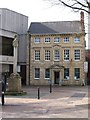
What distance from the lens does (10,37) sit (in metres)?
59.0

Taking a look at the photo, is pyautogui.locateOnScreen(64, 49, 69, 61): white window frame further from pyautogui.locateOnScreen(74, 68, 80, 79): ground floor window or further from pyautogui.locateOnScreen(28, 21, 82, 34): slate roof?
pyautogui.locateOnScreen(28, 21, 82, 34): slate roof

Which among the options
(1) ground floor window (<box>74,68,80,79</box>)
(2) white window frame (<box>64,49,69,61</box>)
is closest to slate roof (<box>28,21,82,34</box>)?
(2) white window frame (<box>64,49,69,61</box>)

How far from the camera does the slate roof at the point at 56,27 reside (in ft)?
195

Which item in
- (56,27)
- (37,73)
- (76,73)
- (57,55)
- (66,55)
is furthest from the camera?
(56,27)

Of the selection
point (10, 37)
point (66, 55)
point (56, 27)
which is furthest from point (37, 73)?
point (56, 27)

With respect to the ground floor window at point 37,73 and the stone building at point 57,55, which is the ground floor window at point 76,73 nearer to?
the stone building at point 57,55

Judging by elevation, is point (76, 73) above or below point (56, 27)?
below

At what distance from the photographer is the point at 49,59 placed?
59.1 metres

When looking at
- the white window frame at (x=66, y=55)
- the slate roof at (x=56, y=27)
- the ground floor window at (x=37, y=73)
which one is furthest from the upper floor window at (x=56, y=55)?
the ground floor window at (x=37, y=73)

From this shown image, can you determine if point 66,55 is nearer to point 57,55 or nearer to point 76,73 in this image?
point 57,55

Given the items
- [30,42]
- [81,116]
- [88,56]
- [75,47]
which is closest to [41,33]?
[30,42]

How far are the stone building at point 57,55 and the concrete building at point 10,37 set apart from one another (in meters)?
1.65

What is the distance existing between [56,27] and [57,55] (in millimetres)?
5491

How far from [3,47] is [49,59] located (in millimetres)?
8183
